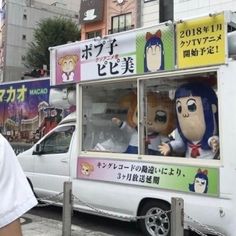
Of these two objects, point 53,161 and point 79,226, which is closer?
point 79,226

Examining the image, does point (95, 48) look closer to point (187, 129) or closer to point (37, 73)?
point (187, 129)

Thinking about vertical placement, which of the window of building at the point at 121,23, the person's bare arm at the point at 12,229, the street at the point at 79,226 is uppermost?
the window of building at the point at 121,23

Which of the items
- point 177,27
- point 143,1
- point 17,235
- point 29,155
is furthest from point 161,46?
point 143,1

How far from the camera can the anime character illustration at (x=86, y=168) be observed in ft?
23.1

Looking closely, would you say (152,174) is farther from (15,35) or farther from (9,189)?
(15,35)

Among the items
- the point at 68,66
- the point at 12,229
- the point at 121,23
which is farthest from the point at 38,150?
the point at 121,23

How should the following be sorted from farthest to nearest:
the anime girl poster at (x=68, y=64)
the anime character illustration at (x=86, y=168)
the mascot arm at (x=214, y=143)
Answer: the anime girl poster at (x=68, y=64), the anime character illustration at (x=86, y=168), the mascot arm at (x=214, y=143)

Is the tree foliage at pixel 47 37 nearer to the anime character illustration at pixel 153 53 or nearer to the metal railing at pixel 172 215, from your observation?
the metal railing at pixel 172 215

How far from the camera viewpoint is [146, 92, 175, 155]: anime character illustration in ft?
21.7

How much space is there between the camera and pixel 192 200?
5645mm

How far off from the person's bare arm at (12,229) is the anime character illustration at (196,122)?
439cm

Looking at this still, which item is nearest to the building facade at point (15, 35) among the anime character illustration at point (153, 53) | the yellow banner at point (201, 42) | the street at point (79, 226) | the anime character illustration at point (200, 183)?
the street at point (79, 226)

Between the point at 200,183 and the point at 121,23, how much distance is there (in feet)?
88.9

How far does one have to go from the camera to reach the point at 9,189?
1.56 meters
